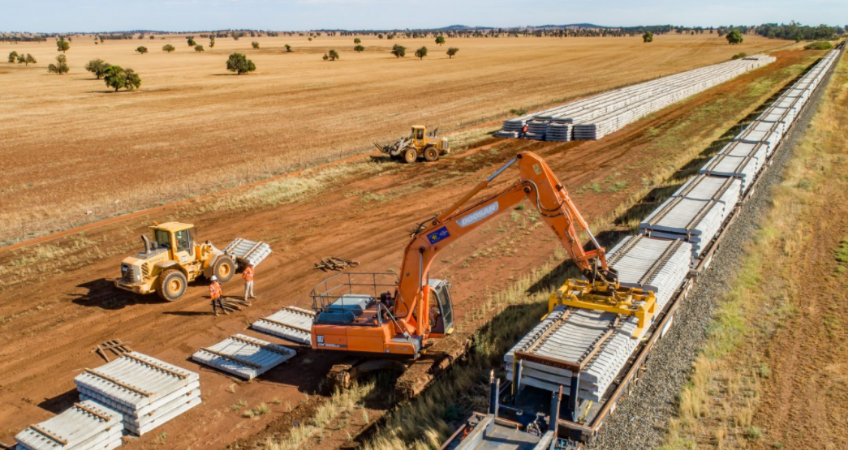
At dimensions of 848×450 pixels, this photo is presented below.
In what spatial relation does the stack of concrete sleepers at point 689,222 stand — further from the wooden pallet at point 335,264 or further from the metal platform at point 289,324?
the metal platform at point 289,324

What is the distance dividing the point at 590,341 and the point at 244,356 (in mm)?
7853

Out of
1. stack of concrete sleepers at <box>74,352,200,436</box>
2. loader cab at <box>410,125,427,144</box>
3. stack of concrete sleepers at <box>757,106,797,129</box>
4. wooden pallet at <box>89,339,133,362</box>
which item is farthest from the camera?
stack of concrete sleepers at <box>757,106,797,129</box>

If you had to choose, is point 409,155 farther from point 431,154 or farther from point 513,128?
point 513,128

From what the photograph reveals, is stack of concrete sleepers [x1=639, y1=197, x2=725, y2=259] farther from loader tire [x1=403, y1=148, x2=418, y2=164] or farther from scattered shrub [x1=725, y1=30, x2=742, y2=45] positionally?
scattered shrub [x1=725, y1=30, x2=742, y2=45]

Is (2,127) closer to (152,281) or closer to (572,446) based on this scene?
(152,281)

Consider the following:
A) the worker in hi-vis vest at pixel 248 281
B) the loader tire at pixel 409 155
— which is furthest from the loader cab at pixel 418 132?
the worker in hi-vis vest at pixel 248 281

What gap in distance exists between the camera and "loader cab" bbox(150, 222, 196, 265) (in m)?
17.5

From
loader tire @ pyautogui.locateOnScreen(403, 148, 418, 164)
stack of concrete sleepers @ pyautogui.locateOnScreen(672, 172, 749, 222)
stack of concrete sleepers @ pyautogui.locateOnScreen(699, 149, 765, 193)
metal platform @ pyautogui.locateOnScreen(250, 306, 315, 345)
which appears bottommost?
metal platform @ pyautogui.locateOnScreen(250, 306, 315, 345)

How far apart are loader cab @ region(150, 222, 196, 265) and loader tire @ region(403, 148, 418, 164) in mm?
16168

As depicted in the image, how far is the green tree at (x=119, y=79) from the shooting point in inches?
2527

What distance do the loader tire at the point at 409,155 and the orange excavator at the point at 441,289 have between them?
63.6 feet

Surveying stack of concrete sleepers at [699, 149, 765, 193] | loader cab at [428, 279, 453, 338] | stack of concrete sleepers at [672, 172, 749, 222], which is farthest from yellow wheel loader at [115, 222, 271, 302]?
stack of concrete sleepers at [699, 149, 765, 193]

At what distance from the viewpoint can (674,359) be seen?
12.4 m

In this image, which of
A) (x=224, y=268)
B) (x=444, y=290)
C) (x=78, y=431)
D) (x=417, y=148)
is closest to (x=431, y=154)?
(x=417, y=148)
